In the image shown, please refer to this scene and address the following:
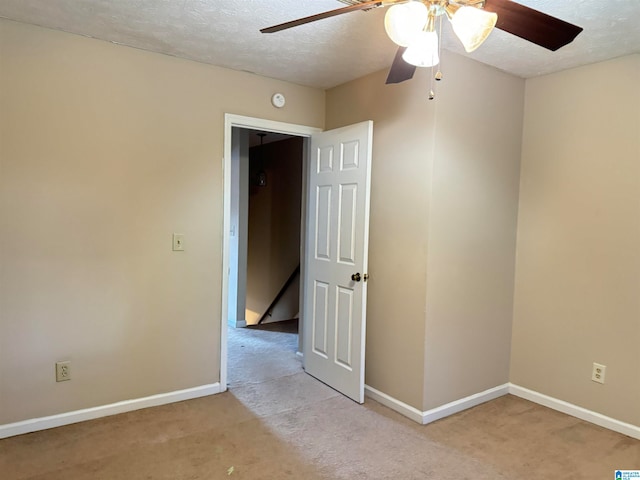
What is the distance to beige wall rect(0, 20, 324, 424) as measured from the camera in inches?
94.7

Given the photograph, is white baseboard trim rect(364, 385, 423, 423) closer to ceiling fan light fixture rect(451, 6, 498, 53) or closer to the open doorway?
the open doorway

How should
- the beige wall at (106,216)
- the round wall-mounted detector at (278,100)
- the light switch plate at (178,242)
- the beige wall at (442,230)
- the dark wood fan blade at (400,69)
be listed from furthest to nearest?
the round wall-mounted detector at (278,100), the light switch plate at (178,242), the beige wall at (442,230), the beige wall at (106,216), the dark wood fan blade at (400,69)

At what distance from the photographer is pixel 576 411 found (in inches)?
113

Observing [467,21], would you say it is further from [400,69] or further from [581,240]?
[581,240]

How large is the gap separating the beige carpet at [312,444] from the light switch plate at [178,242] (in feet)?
3.49

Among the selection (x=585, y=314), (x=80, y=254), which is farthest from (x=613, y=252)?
→ (x=80, y=254)

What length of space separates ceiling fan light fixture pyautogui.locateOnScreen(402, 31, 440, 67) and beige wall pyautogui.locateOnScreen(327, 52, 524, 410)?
995mm

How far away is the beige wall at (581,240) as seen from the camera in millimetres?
2625

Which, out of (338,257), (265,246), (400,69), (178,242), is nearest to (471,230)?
(338,257)

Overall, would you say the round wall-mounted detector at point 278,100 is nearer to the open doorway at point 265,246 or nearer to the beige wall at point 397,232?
the beige wall at point 397,232

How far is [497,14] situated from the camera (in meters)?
1.47

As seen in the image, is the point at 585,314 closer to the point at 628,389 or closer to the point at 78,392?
the point at 628,389

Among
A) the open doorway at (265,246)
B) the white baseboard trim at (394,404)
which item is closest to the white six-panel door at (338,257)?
the white baseboard trim at (394,404)

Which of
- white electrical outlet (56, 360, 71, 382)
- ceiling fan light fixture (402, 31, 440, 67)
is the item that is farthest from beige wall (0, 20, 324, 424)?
ceiling fan light fixture (402, 31, 440, 67)
